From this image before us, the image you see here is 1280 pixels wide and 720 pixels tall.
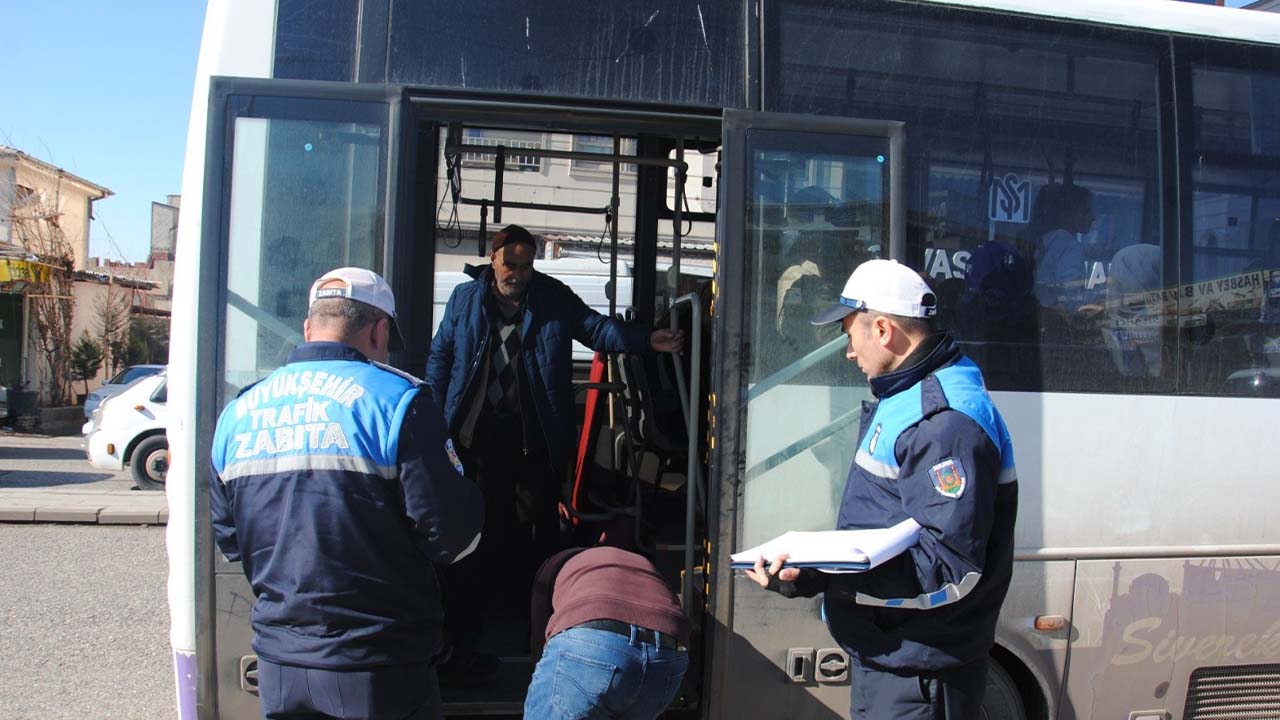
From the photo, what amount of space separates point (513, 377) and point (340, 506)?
1.98m

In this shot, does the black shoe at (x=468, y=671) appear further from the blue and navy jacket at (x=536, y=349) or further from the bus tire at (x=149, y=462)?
the bus tire at (x=149, y=462)

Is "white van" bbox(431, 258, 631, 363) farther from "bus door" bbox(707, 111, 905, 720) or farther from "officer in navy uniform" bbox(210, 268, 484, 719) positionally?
"officer in navy uniform" bbox(210, 268, 484, 719)

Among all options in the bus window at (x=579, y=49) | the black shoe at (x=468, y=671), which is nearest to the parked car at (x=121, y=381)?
the black shoe at (x=468, y=671)

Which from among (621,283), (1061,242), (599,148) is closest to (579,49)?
(1061,242)

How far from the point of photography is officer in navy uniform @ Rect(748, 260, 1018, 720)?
2285mm

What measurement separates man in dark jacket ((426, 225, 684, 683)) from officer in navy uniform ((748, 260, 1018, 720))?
1706 millimetres

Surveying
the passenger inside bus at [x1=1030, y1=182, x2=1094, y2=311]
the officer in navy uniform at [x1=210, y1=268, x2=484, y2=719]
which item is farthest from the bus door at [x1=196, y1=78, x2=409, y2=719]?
the passenger inside bus at [x1=1030, y1=182, x2=1094, y2=311]

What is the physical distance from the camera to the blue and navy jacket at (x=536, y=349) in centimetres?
418

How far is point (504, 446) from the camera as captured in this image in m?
4.35

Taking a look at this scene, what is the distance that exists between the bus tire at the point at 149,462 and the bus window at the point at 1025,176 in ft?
35.9

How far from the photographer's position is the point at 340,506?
238 centimetres

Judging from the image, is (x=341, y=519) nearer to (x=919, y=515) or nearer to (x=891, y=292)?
(x=919, y=515)

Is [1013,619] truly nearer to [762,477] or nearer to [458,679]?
[762,477]

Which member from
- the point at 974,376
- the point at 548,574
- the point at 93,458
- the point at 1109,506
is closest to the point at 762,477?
the point at 548,574
